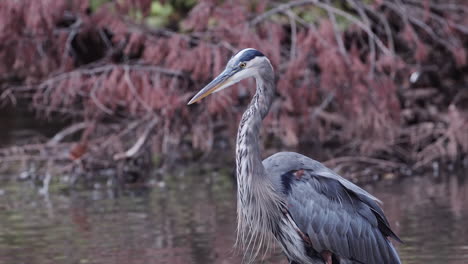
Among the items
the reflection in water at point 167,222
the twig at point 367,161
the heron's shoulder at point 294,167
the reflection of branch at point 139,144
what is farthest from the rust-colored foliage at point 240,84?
the heron's shoulder at point 294,167

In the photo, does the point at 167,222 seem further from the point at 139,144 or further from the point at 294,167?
the point at 294,167

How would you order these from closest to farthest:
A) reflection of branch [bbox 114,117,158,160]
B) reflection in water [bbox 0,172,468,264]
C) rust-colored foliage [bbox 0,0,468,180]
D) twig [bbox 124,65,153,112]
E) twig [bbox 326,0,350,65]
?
reflection in water [bbox 0,172,468,264] < twig [bbox 326,0,350,65] < twig [bbox 124,65,153,112] < rust-colored foliage [bbox 0,0,468,180] < reflection of branch [bbox 114,117,158,160]

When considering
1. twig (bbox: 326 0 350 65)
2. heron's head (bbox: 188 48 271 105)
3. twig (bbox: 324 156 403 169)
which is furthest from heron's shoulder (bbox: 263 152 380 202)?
twig (bbox: 326 0 350 65)

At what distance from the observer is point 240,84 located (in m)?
11.0

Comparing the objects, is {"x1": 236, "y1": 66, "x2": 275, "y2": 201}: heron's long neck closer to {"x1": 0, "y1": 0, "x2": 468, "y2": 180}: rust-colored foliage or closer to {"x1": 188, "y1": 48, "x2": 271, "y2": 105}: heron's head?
{"x1": 188, "y1": 48, "x2": 271, "y2": 105}: heron's head

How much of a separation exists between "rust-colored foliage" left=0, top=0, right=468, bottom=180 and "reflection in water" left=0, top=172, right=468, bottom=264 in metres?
0.78

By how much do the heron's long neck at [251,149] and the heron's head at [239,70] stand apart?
6.7 inches

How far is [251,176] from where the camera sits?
591 cm

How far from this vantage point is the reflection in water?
23.5 feet

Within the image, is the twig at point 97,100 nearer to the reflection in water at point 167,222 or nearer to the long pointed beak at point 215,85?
the reflection in water at point 167,222

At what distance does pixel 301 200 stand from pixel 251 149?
20.6 inches

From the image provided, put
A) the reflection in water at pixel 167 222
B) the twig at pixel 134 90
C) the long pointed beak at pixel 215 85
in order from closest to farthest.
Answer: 1. the long pointed beak at pixel 215 85
2. the reflection in water at pixel 167 222
3. the twig at pixel 134 90

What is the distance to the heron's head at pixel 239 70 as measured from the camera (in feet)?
19.3

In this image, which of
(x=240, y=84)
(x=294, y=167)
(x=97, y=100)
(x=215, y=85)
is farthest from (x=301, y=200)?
(x=97, y=100)
